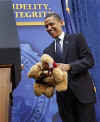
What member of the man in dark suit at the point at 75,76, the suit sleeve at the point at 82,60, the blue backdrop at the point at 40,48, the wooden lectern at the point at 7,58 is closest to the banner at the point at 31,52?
the blue backdrop at the point at 40,48

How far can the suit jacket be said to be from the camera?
1.12 m

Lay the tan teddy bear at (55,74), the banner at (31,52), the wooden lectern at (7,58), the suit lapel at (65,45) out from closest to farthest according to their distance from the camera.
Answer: the wooden lectern at (7,58)
the tan teddy bear at (55,74)
the suit lapel at (65,45)
the banner at (31,52)

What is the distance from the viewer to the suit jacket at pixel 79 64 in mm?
1122

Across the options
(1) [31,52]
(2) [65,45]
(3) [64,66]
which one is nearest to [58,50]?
(2) [65,45]

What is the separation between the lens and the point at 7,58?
1229 mm

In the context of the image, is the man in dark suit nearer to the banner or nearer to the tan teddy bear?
the tan teddy bear

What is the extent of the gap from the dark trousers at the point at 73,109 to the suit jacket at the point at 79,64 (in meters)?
0.04

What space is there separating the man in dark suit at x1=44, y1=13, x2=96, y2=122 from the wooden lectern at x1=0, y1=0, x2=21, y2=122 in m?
0.24

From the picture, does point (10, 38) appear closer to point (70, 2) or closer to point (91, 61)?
point (91, 61)

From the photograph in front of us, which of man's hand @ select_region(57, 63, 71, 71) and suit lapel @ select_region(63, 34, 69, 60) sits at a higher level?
suit lapel @ select_region(63, 34, 69, 60)

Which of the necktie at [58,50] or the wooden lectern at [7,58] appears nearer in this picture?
the wooden lectern at [7,58]

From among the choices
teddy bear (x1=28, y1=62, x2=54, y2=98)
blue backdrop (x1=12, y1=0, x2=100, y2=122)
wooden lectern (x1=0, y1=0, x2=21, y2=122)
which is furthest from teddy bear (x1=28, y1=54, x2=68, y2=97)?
blue backdrop (x1=12, y1=0, x2=100, y2=122)

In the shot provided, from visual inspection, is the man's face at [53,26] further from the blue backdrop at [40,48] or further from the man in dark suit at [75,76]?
the blue backdrop at [40,48]

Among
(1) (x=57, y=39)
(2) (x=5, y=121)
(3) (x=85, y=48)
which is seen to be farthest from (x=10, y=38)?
(2) (x=5, y=121)
